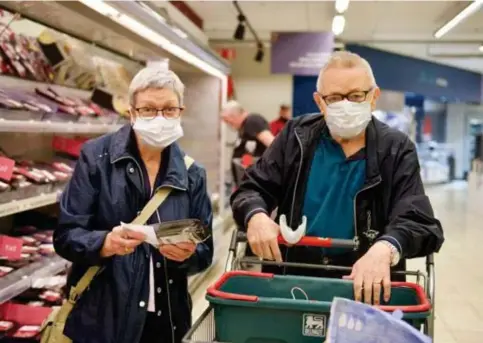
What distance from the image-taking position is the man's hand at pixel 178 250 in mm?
2037

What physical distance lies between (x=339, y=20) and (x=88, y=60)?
21.7 ft

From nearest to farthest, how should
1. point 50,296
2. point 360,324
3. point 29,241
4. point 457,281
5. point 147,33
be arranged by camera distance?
point 360,324 < point 50,296 < point 29,241 < point 147,33 < point 457,281

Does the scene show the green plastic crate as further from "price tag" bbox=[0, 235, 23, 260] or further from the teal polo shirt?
"price tag" bbox=[0, 235, 23, 260]

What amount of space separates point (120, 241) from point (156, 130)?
439mm

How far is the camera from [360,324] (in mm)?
1461

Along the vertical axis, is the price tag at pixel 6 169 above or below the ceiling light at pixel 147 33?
below

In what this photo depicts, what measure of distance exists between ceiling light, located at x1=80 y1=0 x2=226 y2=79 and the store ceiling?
5.14 metres

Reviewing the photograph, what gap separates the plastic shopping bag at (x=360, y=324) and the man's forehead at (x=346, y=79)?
0.81 metres

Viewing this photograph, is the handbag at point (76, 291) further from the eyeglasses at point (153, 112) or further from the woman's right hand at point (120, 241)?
the eyeglasses at point (153, 112)

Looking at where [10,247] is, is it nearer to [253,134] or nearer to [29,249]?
[29,249]

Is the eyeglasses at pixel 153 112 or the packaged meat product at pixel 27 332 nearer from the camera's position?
the eyeglasses at pixel 153 112

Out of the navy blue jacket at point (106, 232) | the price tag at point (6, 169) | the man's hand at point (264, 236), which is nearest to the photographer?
the man's hand at point (264, 236)

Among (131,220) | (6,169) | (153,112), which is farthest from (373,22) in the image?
(131,220)

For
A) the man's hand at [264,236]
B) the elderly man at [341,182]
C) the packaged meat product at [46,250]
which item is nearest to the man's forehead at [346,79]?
the elderly man at [341,182]
